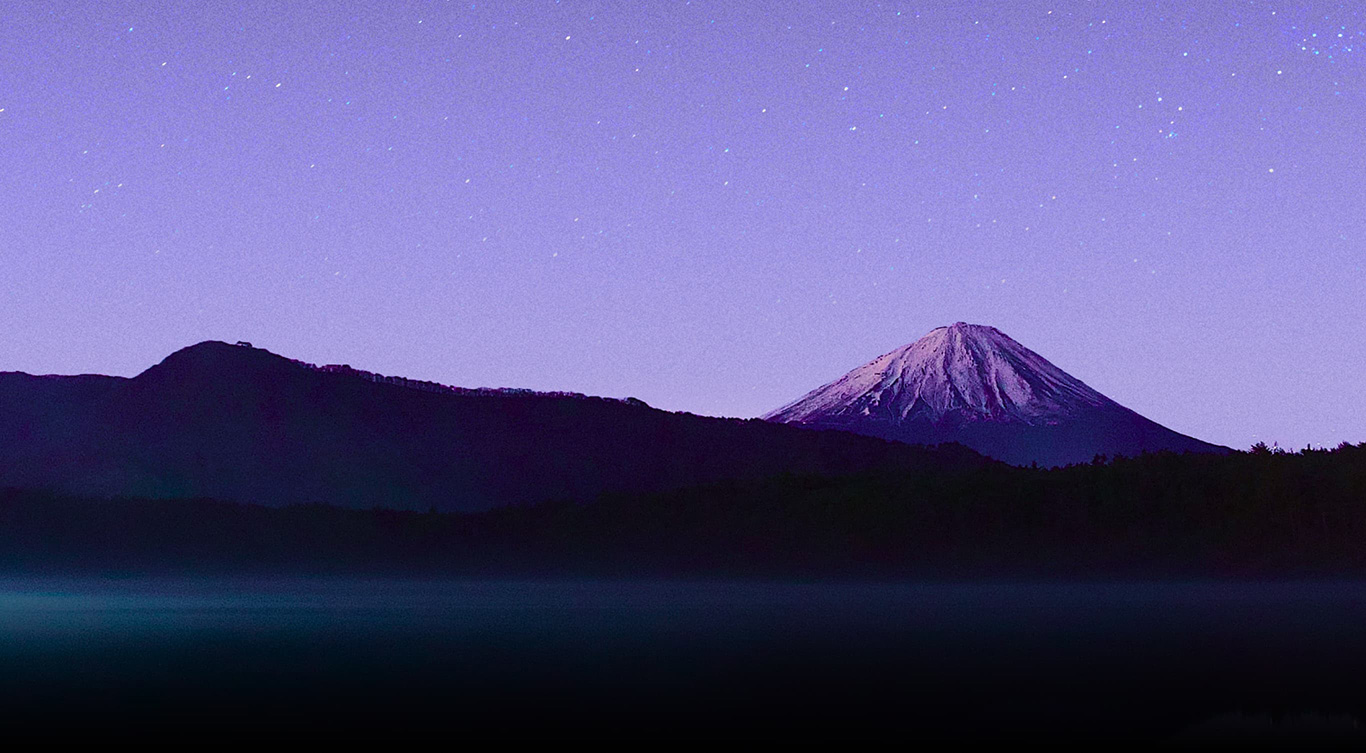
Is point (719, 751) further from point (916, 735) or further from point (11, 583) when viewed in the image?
point (11, 583)

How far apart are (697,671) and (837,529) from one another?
205 feet

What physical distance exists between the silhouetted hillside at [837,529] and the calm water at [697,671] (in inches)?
1002

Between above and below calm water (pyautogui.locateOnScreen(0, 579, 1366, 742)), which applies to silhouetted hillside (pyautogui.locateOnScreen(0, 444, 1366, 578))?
above

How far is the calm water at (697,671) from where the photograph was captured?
16.6m

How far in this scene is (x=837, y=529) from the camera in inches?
3337

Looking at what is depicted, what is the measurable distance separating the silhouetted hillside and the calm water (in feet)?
83.5

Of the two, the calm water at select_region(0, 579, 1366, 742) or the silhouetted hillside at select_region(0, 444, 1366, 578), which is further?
the silhouetted hillside at select_region(0, 444, 1366, 578)

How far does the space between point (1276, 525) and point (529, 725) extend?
59.8 m

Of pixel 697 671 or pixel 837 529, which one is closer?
pixel 697 671

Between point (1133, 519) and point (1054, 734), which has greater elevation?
point (1133, 519)

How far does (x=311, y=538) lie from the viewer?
343 feet

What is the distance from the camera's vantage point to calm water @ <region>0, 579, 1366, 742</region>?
16.6 meters

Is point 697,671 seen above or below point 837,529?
below

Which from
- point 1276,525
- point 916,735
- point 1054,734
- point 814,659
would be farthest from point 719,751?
point 1276,525
